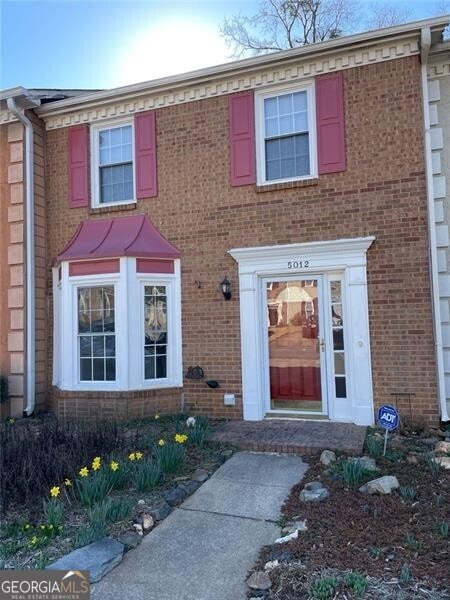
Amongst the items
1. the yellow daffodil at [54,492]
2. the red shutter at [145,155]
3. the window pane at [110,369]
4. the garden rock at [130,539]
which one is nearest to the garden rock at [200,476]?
the garden rock at [130,539]

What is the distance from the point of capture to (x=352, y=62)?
696cm

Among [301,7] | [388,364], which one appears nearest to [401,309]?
[388,364]

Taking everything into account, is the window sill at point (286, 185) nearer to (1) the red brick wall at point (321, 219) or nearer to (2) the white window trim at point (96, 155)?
(1) the red brick wall at point (321, 219)

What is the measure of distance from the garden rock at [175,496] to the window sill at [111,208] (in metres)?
5.09

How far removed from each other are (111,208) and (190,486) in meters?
5.24

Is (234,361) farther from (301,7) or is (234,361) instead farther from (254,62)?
(301,7)

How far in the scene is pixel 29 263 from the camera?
325 inches

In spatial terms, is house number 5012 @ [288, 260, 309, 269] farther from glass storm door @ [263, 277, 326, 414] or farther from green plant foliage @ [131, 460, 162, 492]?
green plant foliage @ [131, 460, 162, 492]

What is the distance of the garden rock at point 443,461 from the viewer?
15.9 feet

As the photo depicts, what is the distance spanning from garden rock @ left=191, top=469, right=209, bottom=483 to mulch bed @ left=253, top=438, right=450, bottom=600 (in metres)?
Result: 0.92

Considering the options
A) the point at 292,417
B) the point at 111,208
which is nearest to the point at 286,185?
the point at 111,208

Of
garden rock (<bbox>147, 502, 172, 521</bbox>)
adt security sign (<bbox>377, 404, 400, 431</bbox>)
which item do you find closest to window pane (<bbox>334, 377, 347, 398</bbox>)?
adt security sign (<bbox>377, 404, 400, 431</bbox>)

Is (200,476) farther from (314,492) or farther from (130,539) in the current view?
(130,539)

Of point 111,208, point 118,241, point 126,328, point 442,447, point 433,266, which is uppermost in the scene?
point 111,208
